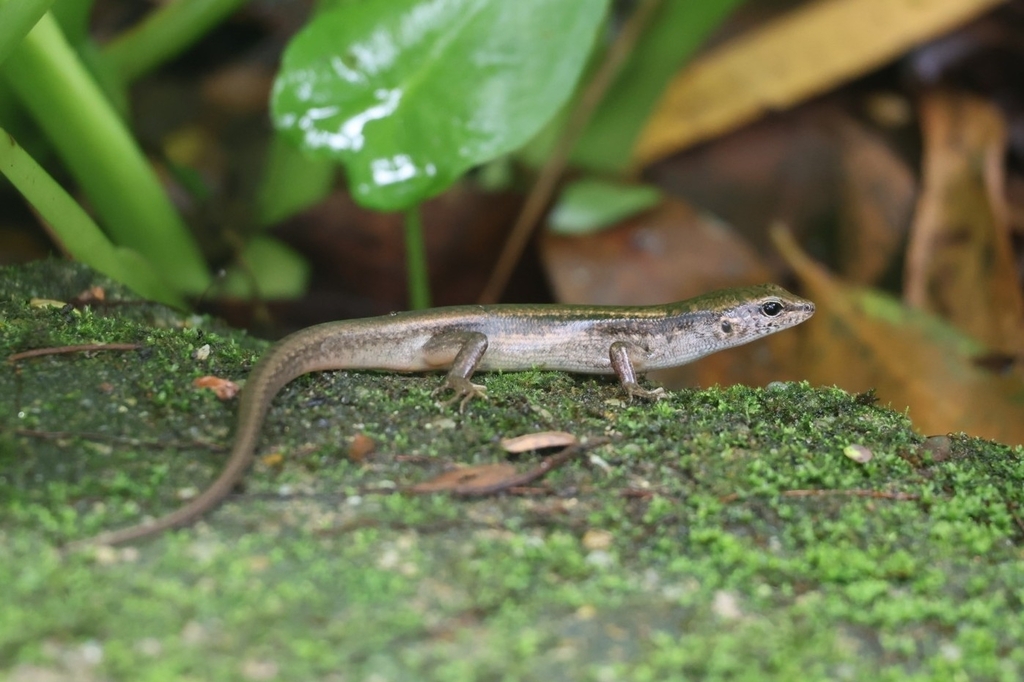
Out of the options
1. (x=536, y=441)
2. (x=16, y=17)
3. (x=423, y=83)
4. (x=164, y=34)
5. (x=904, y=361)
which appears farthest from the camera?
(x=164, y=34)

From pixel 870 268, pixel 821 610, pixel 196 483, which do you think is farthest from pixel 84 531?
pixel 870 268

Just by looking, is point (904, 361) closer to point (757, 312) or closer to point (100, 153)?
point (757, 312)

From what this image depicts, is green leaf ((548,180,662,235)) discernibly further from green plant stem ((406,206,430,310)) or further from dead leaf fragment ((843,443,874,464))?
dead leaf fragment ((843,443,874,464))

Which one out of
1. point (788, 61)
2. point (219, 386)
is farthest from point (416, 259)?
point (788, 61)

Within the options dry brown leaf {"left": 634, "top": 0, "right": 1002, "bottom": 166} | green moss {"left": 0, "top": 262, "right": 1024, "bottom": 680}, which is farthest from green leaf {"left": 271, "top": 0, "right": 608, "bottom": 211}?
dry brown leaf {"left": 634, "top": 0, "right": 1002, "bottom": 166}

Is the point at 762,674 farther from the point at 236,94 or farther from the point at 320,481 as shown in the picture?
the point at 236,94

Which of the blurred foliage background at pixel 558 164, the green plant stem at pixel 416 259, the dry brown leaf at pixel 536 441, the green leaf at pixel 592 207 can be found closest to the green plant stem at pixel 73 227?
the blurred foliage background at pixel 558 164
